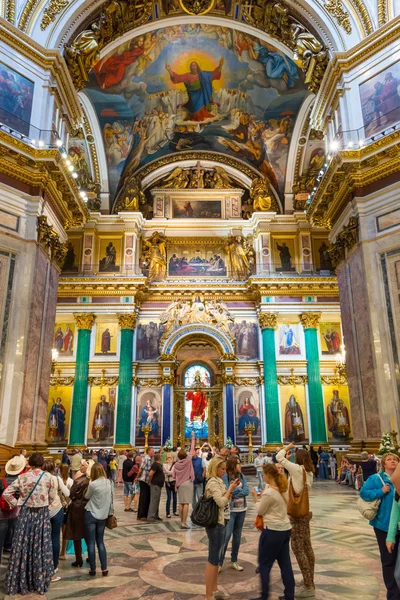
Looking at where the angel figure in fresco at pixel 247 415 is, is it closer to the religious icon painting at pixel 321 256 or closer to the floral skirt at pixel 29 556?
the religious icon painting at pixel 321 256

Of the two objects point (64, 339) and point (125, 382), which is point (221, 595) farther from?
point (64, 339)

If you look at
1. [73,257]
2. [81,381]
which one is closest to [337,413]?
[81,381]

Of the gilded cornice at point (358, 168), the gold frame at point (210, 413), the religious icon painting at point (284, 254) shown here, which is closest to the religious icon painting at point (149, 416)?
the gold frame at point (210, 413)

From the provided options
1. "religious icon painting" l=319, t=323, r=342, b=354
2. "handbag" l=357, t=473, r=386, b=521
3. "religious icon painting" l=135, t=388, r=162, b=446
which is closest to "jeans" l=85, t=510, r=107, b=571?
"handbag" l=357, t=473, r=386, b=521

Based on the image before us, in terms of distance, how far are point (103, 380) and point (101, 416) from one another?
1613 millimetres

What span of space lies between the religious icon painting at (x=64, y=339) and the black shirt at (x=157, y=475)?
44.1 feet

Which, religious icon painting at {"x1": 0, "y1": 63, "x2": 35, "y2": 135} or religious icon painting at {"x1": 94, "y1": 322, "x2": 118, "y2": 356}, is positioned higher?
religious icon painting at {"x1": 0, "y1": 63, "x2": 35, "y2": 135}

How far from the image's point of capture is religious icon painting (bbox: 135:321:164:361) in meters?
21.9

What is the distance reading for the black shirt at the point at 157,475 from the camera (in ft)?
29.4

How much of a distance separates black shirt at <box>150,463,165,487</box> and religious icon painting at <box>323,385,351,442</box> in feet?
43.3

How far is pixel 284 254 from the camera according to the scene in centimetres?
2309

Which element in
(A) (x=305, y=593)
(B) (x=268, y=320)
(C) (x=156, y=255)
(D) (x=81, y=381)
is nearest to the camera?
(A) (x=305, y=593)

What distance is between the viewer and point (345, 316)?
12461 mm

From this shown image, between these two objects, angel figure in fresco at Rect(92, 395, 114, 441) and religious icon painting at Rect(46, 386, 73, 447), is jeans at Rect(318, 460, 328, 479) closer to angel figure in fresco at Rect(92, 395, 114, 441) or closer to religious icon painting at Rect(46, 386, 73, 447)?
angel figure in fresco at Rect(92, 395, 114, 441)
